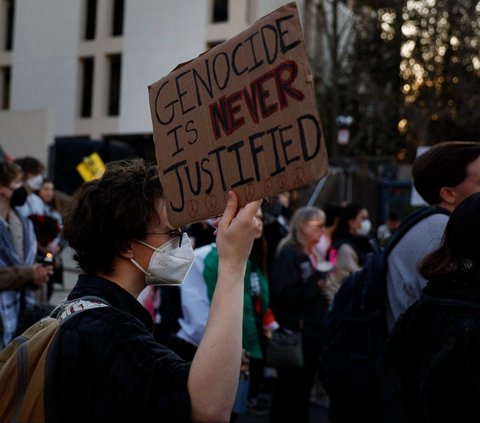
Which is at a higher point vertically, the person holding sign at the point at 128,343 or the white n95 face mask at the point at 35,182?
the white n95 face mask at the point at 35,182

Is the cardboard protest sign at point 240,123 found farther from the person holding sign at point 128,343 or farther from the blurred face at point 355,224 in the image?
the blurred face at point 355,224

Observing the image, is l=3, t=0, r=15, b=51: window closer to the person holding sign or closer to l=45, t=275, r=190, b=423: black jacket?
the person holding sign

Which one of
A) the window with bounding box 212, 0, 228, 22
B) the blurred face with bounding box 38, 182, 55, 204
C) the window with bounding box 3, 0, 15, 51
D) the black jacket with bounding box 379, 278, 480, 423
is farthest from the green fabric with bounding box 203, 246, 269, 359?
the window with bounding box 3, 0, 15, 51

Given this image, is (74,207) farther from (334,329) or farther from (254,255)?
(254,255)

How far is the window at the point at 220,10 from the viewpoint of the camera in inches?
835

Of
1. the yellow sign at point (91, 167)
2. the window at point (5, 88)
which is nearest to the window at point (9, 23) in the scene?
the window at point (5, 88)

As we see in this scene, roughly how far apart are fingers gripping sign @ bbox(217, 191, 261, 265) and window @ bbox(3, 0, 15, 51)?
2608cm

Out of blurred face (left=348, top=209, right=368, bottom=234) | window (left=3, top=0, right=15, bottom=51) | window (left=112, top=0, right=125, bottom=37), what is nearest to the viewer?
blurred face (left=348, top=209, right=368, bottom=234)

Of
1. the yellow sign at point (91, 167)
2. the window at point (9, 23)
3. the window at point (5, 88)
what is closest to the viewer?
the yellow sign at point (91, 167)

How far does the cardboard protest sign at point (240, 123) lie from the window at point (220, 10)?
20055 millimetres

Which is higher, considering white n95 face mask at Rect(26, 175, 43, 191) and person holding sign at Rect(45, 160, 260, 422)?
white n95 face mask at Rect(26, 175, 43, 191)

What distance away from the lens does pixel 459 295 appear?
7.48ft

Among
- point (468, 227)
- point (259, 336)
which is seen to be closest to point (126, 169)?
point (468, 227)

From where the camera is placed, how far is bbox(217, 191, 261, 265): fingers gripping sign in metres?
1.71
